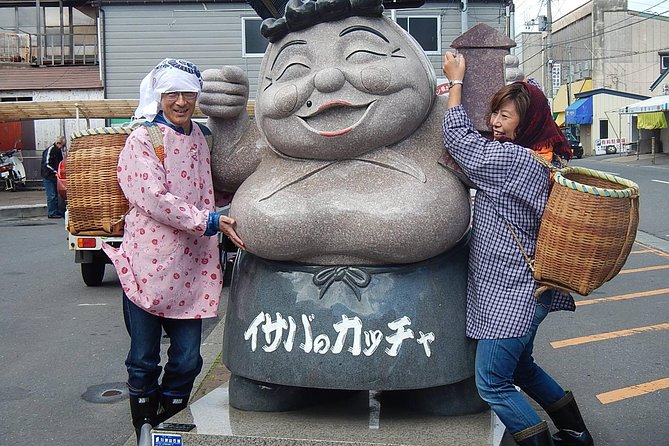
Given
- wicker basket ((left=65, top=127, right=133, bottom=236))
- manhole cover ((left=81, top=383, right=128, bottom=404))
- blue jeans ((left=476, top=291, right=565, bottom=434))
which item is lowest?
manhole cover ((left=81, top=383, right=128, bottom=404))

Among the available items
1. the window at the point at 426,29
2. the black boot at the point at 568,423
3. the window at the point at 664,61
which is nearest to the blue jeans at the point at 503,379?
the black boot at the point at 568,423

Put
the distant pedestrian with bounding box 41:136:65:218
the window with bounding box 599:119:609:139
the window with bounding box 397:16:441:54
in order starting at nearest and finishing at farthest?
the distant pedestrian with bounding box 41:136:65:218 → the window with bounding box 397:16:441:54 → the window with bounding box 599:119:609:139

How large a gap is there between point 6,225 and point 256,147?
1275cm

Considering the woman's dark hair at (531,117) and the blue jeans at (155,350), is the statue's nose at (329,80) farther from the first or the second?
the blue jeans at (155,350)

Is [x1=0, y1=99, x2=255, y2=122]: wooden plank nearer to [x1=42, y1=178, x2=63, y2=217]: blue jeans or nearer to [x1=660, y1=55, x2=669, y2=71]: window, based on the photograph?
[x1=42, y1=178, x2=63, y2=217]: blue jeans

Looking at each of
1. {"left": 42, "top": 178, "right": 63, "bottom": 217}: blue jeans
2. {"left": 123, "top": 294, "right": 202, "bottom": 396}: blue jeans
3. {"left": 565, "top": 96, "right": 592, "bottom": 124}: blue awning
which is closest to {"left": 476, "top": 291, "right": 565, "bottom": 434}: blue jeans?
{"left": 123, "top": 294, "right": 202, "bottom": 396}: blue jeans

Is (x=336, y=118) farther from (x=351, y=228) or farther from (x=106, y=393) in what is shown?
(x=106, y=393)

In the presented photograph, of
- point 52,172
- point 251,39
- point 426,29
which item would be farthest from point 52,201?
point 426,29

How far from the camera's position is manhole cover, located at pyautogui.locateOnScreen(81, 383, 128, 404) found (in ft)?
16.4

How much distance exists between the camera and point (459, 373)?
3.25 m

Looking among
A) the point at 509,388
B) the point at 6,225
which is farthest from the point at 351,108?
the point at 6,225

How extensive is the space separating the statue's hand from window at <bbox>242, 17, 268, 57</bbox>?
1693 centimetres

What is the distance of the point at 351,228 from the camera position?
123 inches

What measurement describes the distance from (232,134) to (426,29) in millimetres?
16463
